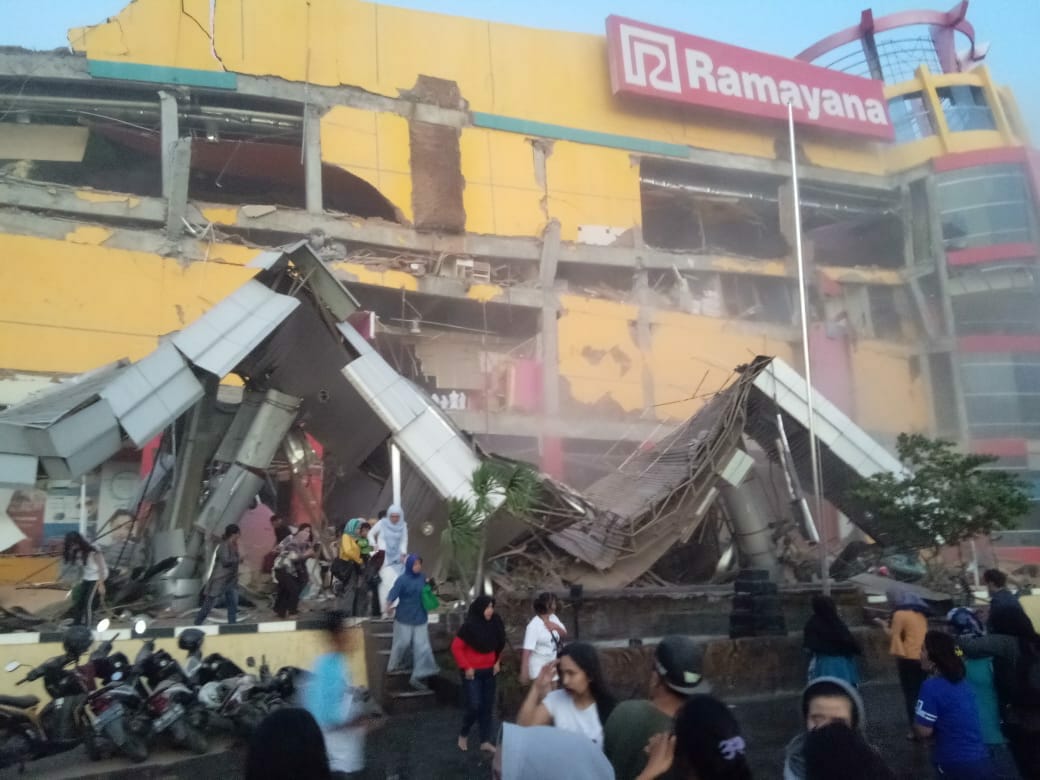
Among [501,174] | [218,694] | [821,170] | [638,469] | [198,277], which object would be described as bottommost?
[218,694]

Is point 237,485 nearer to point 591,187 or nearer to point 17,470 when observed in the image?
point 17,470

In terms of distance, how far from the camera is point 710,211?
113 ft

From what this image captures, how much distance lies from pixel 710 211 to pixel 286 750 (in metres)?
34.6

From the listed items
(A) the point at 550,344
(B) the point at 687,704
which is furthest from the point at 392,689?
(A) the point at 550,344

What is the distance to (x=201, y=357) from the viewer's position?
37.7 feet

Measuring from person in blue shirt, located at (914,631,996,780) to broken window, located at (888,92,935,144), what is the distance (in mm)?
37492

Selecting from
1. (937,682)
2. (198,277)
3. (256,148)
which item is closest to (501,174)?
(256,148)

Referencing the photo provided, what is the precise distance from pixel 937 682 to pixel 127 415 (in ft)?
32.2

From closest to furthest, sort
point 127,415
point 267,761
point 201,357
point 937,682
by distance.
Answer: point 267,761, point 937,682, point 127,415, point 201,357

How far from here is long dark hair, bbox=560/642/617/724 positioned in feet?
10.5

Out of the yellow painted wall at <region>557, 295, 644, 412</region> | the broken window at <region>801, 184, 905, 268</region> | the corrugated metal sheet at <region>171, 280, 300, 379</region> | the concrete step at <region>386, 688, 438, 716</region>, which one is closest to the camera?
the concrete step at <region>386, 688, 438, 716</region>

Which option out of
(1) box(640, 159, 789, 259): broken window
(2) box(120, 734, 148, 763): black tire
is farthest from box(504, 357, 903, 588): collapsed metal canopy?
(1) box(640, 159, 789, 259): broken window

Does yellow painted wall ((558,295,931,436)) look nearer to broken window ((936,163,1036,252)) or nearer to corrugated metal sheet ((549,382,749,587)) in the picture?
broken window ((936,163,1036,252))

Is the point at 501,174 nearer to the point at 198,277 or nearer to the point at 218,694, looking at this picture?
the point at 198,277
